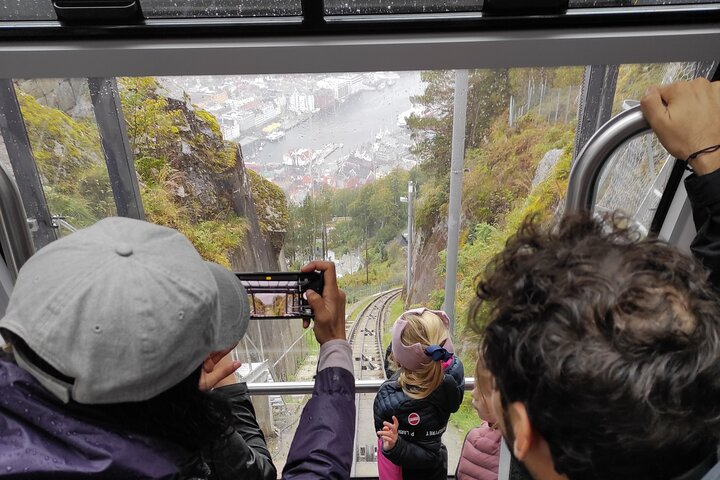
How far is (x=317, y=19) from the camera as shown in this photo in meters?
0.86

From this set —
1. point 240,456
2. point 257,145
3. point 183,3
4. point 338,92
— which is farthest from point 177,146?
point 240,456

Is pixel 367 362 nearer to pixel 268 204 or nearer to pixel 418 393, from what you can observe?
pixel 268 204

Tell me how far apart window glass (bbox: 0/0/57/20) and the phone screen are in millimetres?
581

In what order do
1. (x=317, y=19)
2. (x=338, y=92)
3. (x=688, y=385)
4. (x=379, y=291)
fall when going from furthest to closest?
(x=379, y=291)
(x=338, y=92)
(x=317, y=19)
(x=688, y=385)

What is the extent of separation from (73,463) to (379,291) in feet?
8.43

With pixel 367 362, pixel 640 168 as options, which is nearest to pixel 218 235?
pixel 367 362

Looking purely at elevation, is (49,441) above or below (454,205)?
above

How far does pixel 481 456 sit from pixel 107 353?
1291 mm

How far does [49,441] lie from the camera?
577 mm

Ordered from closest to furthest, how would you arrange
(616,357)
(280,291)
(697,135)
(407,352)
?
(616,357), (697,135), (280,291), (407,352)

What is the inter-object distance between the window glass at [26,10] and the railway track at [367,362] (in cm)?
185

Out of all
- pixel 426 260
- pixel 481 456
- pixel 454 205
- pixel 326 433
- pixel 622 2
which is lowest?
pixel 426 260

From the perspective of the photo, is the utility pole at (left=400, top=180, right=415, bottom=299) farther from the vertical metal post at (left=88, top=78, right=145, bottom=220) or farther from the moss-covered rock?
the vertical metal post at (left=88, top=78, right=145, bottom=220)

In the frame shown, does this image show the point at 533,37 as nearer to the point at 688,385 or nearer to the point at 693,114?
the point at 693,114
